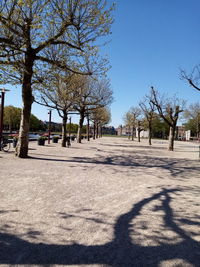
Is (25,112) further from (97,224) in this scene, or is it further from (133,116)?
(133,116)

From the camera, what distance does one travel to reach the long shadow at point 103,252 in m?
2.76

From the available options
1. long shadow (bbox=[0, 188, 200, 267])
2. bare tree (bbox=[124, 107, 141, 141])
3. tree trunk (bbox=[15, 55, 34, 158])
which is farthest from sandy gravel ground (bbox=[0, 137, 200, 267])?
bare tree (bbox=[124, 107, 141, 141])

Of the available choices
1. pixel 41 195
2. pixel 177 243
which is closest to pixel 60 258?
pixel 177 243

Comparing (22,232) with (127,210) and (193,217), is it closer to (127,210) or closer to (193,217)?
(127,210)

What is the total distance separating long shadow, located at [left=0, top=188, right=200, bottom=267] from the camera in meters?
2.76

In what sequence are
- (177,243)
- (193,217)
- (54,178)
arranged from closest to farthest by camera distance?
(177,243), (193,217), (54,178)

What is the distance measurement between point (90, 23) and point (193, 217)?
11.1 meters

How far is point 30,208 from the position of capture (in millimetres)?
4504

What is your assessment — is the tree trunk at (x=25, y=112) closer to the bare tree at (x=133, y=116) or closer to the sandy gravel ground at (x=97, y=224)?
the sandy gravel ground at (x=97, y=224)

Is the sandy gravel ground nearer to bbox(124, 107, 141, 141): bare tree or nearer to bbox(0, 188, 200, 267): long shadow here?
bbox(0, 188, 200, 267): long shadow

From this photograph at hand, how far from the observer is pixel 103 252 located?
2992 millimetres

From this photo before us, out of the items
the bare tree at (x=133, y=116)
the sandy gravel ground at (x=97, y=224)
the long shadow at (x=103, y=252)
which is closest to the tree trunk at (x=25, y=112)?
the sandy gravel ground at (x=97, y=224)

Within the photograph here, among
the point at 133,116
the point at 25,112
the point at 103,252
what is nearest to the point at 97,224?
the point at 103,252

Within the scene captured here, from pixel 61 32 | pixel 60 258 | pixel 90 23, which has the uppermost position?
pixel 90 23
